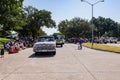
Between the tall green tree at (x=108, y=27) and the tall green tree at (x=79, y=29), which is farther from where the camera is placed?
the tall green tree at (x=108, y=27)

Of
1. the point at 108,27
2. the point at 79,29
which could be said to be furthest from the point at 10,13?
the point at 108,27

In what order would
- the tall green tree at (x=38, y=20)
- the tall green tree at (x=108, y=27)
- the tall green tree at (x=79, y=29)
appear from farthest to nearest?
the tall green tree at (x=108, y=27) < the tall green tree at (x=79, y=29) < the tall green tree at (x=38, y=20)

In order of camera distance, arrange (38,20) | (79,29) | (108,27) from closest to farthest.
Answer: (38,20) → (79,29) → (108,27)

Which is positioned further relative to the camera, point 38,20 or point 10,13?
point 38,20

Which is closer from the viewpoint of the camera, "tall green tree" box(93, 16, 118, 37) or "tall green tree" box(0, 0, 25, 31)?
"tall green tree" box(0, 0, 25, 31)

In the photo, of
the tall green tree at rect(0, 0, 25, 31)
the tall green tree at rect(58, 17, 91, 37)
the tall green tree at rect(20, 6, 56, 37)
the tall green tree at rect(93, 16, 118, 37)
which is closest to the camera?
the tall green tree at rect(0, 0, 25, 31)

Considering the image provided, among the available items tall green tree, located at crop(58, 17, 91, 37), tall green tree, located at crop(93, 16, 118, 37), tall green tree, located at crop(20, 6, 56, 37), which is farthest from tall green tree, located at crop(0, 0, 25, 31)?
tall green tree, located at crop(93, 16, 118, 37)

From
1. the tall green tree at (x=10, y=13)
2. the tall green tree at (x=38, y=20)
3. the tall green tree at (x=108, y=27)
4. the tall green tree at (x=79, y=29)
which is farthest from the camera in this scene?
the tall green tree at (x=108, y=27)

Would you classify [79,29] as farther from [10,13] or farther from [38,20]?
[10,13]

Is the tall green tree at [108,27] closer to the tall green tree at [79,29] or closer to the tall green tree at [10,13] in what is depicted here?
the tall green tree at [79,29]

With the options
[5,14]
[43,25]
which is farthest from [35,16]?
[5,14]

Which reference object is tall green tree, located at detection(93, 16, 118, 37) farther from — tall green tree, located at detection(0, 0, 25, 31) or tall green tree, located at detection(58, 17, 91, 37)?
tall green tree, located at detection(0, 0, 25, 31)

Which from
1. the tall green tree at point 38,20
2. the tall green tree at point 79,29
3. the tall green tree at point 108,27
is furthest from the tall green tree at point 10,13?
the tall green tree at point 108,27

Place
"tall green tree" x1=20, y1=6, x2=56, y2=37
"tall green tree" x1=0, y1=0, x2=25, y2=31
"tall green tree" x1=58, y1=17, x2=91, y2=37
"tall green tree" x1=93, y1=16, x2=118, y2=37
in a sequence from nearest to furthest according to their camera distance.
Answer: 1. "tall green tree" x1=0, y1=0, x2=25, y2=31
2. "tall green tree" x1=20, y1=6, x2=56, y2=37
3. "tall green tree" x1=58, y1=17, x2=91, y2=37
4. "tall green tree" x1=93, y1=16, x2=118, y2=37
